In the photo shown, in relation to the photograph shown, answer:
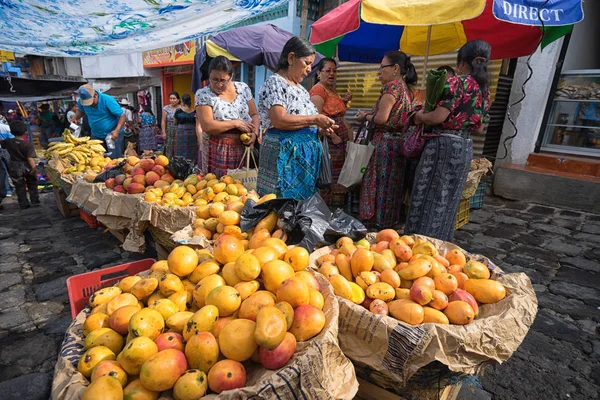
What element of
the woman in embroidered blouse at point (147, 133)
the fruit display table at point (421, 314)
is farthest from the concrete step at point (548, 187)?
the woman in embroidered blouse at point (147, 133)

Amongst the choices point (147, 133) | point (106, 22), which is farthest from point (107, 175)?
point (147, 133)

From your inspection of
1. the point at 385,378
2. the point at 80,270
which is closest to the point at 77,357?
the point at 385,378

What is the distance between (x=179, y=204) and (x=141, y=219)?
343 millimetres

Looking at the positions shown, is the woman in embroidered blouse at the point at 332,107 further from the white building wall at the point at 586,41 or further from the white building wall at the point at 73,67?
the white building wall at the point at 73,67

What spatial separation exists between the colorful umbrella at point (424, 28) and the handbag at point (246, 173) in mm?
1693

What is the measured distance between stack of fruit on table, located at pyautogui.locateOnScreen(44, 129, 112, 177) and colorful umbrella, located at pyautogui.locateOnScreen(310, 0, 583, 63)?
11.2 ft

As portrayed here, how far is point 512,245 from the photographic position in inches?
162

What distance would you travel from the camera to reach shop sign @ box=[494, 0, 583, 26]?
285 centimetres

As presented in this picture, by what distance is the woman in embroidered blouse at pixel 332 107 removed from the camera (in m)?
4.28

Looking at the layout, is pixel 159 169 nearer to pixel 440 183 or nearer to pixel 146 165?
pixel 146 165

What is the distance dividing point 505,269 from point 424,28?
3.75m

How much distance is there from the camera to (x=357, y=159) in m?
3.67

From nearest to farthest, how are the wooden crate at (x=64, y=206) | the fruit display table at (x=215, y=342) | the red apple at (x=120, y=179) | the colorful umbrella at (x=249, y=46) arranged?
the fruit display table at (x=215, y=342)
the red apple at (x=120, y=179)
the wooden crate at (x=64, y=206)
the colorful umbrella at (x=249, y=46)

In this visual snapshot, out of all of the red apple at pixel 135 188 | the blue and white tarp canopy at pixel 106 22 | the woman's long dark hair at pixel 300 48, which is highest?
the blue and white tarp canopy at pixel 106 22
